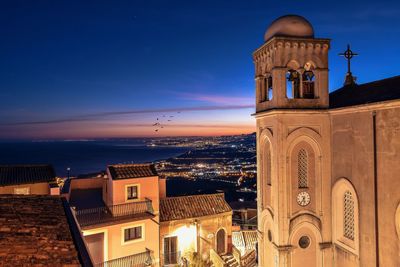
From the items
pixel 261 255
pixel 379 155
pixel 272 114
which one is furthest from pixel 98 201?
A: pixel 379 155

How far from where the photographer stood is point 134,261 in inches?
794

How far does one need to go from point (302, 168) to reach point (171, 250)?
12.6 meters

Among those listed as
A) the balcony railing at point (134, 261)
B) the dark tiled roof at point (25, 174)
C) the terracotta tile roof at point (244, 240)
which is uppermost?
the dark tiled roof at point (25, 174)

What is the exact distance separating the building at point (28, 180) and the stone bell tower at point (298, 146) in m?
15.0

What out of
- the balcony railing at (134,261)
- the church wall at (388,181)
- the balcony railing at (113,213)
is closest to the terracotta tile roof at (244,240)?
the balcony railing at (134,261)

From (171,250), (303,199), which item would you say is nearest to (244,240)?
(171,250)

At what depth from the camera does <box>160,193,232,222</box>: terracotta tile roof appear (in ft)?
76.9

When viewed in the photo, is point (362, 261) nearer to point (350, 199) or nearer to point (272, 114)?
point (350, 199)

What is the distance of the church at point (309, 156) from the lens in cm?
A: 1312

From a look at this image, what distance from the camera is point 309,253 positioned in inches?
584

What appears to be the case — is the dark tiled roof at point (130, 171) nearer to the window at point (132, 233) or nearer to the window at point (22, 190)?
the window at point (132, 233)

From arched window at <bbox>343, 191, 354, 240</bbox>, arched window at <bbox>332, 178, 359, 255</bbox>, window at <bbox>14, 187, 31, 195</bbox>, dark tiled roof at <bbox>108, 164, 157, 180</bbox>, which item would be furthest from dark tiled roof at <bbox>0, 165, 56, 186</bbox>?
arched window at <bbox>343, 191, 354, 240</bbox>

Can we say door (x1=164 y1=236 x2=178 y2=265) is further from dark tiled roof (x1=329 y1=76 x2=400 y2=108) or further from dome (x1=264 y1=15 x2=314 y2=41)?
dome (x1=264 y1=15 x2=314 y2=41)

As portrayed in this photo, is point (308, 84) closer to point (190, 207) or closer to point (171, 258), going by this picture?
point (190, 207)
